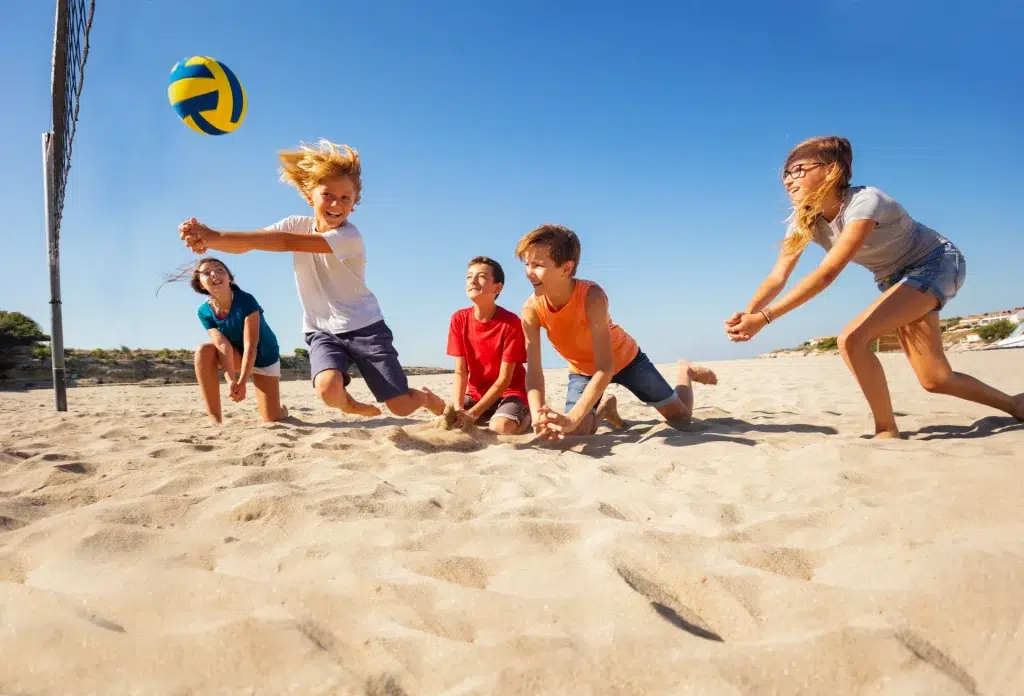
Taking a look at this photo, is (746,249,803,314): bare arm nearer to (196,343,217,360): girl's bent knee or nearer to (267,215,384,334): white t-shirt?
(267,215,384,334): white t-shirt

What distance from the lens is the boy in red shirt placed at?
4.01 metres

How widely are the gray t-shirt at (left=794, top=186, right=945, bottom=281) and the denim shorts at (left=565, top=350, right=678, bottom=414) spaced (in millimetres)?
1258

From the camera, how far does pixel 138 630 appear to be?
128 cm

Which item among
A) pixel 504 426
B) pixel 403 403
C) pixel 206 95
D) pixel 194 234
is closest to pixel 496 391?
pixel 504 426

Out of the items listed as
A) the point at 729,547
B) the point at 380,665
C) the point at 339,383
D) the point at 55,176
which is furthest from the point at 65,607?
the point at 55,176

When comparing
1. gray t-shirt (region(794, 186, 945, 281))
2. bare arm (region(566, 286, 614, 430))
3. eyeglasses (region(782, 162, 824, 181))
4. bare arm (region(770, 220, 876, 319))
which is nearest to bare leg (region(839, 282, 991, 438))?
gray t-shirt (region(794, 186, 945, 281))

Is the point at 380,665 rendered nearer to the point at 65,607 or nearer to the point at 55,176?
the point at 65,607

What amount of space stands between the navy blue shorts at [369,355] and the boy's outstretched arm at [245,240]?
65 cm

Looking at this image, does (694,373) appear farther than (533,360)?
Yes

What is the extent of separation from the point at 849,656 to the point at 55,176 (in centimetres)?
736

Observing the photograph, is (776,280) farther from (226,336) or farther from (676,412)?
(226,336)

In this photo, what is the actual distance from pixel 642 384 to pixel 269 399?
2.86m

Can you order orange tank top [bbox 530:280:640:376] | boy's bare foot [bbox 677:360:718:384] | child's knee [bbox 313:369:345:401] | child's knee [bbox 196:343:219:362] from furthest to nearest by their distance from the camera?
child's knee [bbox 196:343:219:362], boy's bare foot [bbox 677:360:718:384], child's knee [bbox 313:369:345:401], orange tank top [bbox 530:280:640:376]

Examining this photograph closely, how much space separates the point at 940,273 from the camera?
3.12 m
